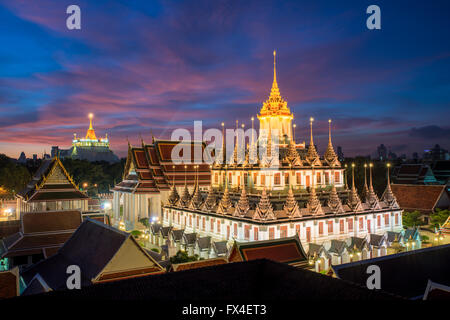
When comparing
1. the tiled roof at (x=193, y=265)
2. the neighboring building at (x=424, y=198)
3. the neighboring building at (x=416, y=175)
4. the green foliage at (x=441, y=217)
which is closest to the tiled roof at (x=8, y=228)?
the tiled roof at (x=193, y=265)

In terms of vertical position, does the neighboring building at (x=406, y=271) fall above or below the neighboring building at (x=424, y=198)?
below

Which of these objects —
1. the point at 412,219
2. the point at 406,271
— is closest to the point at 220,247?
the point at 406,271

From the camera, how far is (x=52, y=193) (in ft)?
128

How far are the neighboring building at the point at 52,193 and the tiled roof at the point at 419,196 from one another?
3785cm

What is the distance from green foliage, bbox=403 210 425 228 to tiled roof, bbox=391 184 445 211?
99.1 inches

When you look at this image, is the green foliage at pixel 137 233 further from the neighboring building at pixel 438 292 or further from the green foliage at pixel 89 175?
the green foliage at pixel 89 175

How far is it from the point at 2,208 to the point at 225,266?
2012 inches

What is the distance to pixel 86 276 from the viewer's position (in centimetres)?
1809

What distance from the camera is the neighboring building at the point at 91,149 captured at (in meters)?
134

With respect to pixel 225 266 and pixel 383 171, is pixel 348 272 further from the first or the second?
pixel 383 171

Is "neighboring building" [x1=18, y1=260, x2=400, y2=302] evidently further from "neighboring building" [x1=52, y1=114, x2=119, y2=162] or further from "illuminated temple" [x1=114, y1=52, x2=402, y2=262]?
"neighboring building" [x1=52, y1=114, x2=119, y2=162]

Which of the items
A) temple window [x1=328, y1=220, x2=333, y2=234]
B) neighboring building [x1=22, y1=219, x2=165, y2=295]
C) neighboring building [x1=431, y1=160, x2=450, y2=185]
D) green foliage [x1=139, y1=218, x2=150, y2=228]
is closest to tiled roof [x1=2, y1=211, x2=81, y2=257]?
neighboring building [x1=22, y1=219, x2=165, y2=295]

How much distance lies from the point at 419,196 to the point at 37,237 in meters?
42.6
